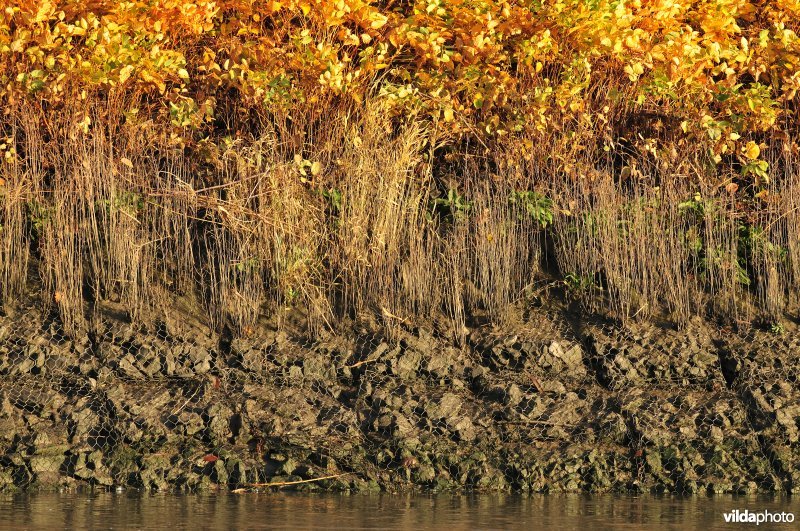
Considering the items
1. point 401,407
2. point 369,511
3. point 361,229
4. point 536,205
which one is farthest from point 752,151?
point 369,511

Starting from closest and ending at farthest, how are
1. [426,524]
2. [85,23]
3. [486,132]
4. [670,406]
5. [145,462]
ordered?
1. [426,524]
2. [145,462]
3. [670,406]
4. [85,23]
5. [486,132]

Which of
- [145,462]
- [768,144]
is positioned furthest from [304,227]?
[768,144]

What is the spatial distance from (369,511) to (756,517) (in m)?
1.80

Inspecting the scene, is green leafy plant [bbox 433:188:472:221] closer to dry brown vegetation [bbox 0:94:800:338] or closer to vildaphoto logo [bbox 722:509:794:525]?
dry brown vegetation [bbox 0:94:800:338]

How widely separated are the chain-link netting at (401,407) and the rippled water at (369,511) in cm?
22

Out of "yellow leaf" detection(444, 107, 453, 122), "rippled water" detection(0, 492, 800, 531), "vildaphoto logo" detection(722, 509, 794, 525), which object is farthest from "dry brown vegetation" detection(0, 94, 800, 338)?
"vildaphoto logo" detection(722, 509, 794, 525)

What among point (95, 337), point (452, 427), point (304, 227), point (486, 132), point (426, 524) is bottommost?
point (426, 524)

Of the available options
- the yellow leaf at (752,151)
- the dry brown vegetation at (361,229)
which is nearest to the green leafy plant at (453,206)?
the dry brown vegetation at (361,229)

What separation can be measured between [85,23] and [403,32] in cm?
201

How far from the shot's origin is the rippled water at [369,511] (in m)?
5.50

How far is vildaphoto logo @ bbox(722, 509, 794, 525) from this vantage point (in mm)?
5719

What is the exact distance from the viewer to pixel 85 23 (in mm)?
7785

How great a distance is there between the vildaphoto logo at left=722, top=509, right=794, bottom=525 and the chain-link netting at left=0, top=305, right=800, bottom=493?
636 mm

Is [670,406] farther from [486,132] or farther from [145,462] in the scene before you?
[145,462]
